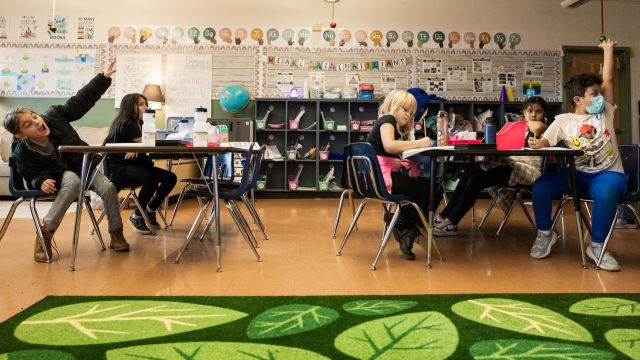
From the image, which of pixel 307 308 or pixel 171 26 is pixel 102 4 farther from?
pixel 307 308

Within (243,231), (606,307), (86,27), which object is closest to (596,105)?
(606,307)

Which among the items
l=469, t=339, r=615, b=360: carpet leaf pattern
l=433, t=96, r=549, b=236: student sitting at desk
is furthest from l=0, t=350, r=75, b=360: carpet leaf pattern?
l=433, t=96, r=549, b=236: student sitting at desk

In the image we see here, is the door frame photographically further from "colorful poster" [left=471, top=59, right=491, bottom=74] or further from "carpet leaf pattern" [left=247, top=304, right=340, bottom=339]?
"carpet leaf pattern" [left=247, top=304, right=340, bottom=339]

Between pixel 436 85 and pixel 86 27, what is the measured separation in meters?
4.96

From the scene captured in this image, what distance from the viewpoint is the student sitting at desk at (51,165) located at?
2.54 meters

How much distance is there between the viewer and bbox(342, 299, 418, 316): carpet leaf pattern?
64.9 inches

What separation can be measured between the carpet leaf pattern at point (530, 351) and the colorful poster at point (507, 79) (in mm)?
6064

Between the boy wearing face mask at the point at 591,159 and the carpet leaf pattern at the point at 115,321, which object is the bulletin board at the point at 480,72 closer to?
the boy wearing face mask at the point at 591,159

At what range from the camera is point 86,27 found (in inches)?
260

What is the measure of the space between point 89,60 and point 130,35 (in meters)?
0.67

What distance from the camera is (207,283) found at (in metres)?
2.09

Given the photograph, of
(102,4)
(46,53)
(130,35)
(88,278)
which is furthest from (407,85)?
(88,278)

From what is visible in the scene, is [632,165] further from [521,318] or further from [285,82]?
[285,82]

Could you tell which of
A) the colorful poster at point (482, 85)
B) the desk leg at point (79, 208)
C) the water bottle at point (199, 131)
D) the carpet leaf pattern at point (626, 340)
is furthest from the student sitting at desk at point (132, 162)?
the colorful poster at point (482, 85)
